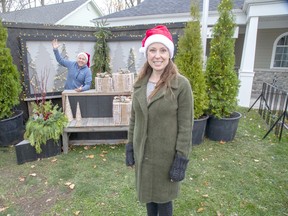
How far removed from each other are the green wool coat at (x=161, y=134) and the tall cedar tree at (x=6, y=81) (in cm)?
373

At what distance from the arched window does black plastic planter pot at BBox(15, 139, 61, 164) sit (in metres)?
11.2

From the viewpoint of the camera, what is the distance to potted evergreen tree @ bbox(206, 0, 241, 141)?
443 cm

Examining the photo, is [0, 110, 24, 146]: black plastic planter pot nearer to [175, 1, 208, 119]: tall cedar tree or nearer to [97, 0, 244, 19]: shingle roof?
[175, 1, 208, 119]: tall cedar tree

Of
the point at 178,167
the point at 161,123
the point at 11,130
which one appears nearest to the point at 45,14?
the point at 11,130

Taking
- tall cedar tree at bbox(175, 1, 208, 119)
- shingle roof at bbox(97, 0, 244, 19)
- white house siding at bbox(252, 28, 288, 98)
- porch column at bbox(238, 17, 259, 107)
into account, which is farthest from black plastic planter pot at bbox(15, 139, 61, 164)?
white house siding at bbox(252, 28, 288, 98)

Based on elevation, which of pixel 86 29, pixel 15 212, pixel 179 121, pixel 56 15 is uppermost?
pixel 56 15

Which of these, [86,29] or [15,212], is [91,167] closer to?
[15,212]

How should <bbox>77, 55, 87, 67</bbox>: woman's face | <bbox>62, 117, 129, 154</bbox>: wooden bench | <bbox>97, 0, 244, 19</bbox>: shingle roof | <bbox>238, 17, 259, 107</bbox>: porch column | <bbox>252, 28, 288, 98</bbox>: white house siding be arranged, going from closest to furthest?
<bbox>62, 117, 129, 154</bbox>: wooden bench < <bbox>77, 55, 87, 67</bbox>: woman's face < <bbox>238, 17, 259, 107</bbox>: porch column < <bbox>252, 28, 288, 98</bbox>: white house siding < <bbox>97, 0, 244, 19</bbox>: shingle roof

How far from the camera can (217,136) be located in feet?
Result: 15.7

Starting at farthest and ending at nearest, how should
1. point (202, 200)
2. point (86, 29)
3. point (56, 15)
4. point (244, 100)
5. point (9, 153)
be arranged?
point (56, 15)
point (244, 100)
point (86, 29)
point (9, 153)
point (202, 200)

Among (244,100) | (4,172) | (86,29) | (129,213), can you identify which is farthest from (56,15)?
(129,213)

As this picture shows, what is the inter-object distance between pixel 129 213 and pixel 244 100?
265 inches

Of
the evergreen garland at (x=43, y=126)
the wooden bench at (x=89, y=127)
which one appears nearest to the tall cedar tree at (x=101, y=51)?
the wooden bench at (x=89, y=127)

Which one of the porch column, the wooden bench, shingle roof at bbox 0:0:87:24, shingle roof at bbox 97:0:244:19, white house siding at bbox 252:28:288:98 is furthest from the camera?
shingle roof at bbox 0:0:87:24
